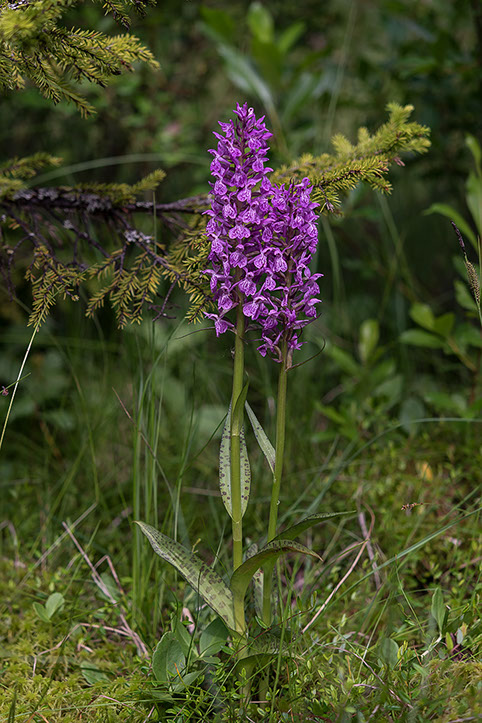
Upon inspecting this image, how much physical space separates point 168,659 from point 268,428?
1199 millimetres

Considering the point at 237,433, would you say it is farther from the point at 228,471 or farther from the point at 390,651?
the point at 390,651

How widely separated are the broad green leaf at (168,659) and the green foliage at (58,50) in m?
1.23

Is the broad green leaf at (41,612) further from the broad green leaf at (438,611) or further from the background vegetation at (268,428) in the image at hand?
the broad green leaf at (438,611)

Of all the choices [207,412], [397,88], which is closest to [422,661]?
[207,412]

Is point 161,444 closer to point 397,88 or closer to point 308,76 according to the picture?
point 308,76

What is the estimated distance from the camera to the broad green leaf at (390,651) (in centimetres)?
134

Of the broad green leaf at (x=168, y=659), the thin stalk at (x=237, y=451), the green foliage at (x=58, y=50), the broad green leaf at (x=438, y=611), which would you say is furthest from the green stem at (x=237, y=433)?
the green foliage at (x=58, y=50)

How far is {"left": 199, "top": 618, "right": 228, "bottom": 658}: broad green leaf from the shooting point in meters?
1.39

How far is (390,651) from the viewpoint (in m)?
1.38

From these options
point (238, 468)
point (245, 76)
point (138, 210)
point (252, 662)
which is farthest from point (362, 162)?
point (245, 76)

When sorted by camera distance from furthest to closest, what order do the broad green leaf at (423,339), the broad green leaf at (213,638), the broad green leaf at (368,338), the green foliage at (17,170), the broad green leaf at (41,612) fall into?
1. the broad green leaf at (368,338)
2. the broad green leaf at (423,339)
3. the green foliage at (17,170)
4. the broad green leaf at (41,612)
5. the broad green leaf at (213,638)

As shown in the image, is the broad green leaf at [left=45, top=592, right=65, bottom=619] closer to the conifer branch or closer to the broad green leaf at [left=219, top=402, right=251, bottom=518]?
the broad green leaf at [left=219, top=402, right=251, bottom=518]

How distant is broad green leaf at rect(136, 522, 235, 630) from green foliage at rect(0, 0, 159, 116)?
3.26 ft

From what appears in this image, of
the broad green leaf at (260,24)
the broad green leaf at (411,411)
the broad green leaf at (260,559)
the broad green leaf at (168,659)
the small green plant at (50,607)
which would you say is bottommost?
the broad green leaf at (411,411)
